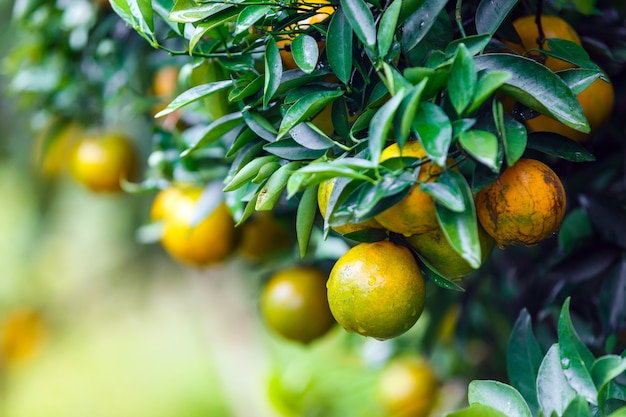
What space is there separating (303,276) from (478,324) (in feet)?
1.50

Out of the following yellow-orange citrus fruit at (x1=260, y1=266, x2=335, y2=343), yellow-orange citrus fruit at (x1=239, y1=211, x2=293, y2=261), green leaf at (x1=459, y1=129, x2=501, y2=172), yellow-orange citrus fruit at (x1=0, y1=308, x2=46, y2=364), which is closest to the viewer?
green leaf at (x1=459, y1=129, x2=501, y2=172)

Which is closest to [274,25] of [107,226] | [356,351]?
[356,351]

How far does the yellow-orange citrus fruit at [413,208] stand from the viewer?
20.5 inches

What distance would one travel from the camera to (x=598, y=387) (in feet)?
1.86

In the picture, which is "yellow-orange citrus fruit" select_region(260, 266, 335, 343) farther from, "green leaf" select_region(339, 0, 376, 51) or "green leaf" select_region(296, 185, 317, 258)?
"green leaf" select_region(339, 0, 376, 51)

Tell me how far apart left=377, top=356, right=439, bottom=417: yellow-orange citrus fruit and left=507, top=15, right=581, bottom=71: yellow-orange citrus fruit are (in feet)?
2.85

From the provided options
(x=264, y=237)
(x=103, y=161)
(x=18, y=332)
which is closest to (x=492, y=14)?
(x=264, y=237)

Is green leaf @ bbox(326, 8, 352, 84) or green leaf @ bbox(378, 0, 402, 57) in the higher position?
green leaf @ bbox(378, 0, 402, 57)

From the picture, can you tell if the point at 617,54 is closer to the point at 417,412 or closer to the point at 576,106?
the point at 576,106

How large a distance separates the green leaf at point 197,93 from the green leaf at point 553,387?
382mm

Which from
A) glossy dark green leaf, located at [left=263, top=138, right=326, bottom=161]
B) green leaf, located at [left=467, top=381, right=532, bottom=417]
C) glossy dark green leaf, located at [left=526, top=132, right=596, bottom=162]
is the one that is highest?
glossy dark green leaf, located at [left=263, top=138, right=326, bottom=161]

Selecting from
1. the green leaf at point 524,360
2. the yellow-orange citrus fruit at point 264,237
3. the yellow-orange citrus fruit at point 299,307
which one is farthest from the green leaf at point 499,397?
the yellow-orange citrus fruit at point 264,237

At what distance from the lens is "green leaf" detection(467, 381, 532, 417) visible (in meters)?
0.56

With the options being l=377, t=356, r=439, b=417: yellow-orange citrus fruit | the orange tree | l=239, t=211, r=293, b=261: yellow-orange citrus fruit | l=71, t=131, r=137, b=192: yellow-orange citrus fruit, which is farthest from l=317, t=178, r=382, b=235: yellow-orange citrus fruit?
l=377, t=356, r=439, b=417: yellow-orange citrus fruit
